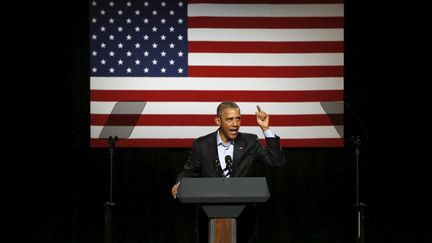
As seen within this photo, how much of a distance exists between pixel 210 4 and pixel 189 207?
1663 mm

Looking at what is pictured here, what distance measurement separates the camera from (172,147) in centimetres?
533

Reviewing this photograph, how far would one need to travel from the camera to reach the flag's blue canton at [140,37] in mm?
5281

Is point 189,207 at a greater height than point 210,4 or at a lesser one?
lesser

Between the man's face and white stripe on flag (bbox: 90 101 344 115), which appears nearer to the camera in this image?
the man's face

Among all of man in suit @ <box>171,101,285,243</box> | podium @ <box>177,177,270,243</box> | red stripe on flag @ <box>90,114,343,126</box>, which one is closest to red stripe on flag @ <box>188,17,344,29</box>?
red stripe on flag @ <box>90,114,343,126</box>

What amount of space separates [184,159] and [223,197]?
2.45 metres

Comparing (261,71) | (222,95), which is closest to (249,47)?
(261,71)

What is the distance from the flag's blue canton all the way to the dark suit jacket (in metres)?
1.34

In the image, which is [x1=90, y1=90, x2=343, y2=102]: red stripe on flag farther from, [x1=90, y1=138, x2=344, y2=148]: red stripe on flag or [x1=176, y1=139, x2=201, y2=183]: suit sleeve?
[x1=176, y1=139, x2=201, y2=183]: suit sleeve

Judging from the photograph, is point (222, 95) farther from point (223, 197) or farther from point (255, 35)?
point (223, 197)

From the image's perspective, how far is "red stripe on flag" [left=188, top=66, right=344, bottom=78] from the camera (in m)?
5.28

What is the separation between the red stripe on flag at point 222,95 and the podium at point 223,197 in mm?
2217
